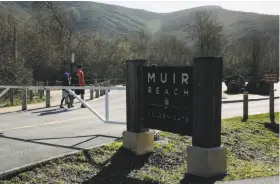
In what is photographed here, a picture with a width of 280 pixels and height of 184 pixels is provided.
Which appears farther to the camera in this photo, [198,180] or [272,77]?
[272,77]

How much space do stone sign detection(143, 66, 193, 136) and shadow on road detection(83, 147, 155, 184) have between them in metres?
0.59

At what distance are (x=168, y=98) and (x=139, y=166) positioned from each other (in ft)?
3.83

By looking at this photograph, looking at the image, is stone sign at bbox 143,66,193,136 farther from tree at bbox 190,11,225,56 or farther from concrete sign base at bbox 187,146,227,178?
tree at bbox 190,11,225,56

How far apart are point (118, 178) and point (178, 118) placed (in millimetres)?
1268

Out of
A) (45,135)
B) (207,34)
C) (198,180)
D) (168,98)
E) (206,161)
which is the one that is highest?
(207,34)

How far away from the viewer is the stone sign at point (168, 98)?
570 centimetres

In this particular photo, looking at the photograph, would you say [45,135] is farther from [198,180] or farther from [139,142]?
[198,180]

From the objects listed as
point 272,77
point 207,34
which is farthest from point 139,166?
point 207,34

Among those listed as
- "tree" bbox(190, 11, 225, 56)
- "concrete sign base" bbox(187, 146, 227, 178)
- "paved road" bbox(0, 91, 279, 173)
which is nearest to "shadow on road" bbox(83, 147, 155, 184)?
"concrete sign base" bbox(187, 146, 227, 178)

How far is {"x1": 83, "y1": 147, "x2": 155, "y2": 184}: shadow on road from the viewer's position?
5.48 meters

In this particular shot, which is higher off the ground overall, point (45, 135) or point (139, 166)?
point (45, 135)

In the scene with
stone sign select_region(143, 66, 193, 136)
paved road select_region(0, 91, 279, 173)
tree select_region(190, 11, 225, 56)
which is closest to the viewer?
stone sign select_region(143, 66, 193, 136)

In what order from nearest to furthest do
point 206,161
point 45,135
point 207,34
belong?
point 206,161
point 45,135
point 207,34

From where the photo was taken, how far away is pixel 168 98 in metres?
6.01
